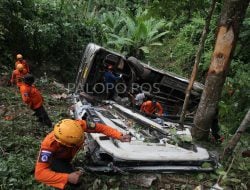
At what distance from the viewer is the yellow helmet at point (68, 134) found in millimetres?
4684

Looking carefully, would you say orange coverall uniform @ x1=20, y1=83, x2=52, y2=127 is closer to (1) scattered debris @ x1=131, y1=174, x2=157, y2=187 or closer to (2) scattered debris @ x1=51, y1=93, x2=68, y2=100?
(2) scattered debris @ x1=51, y1=93, x2=68, y2=100

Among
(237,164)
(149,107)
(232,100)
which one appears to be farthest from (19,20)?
(237,164)

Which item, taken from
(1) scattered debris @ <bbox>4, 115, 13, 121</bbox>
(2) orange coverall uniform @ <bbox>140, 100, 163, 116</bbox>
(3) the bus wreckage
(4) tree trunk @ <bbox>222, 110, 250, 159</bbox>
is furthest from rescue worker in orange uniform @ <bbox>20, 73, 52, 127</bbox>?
(4) tree trunk @ <bbox>222, 110, 250, 159</bbox>

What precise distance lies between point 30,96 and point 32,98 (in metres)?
0.07

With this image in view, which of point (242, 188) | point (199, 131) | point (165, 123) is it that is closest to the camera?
point (242, 188)

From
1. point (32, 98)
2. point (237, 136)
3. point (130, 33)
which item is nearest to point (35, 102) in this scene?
point (32, 98)

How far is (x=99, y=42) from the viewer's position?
16.2 metres

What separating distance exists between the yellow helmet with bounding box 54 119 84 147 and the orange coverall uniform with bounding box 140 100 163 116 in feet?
15.9

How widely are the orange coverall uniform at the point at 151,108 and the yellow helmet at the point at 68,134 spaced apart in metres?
4.84

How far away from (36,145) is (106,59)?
13.1ft

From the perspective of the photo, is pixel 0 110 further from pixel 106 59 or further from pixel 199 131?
pixel 199 131

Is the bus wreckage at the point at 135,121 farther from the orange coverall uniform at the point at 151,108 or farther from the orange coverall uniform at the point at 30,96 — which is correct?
the orange coverall uniform at the point at 30,96

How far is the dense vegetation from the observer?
23.7 ft

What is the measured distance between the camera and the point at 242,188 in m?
5.47
